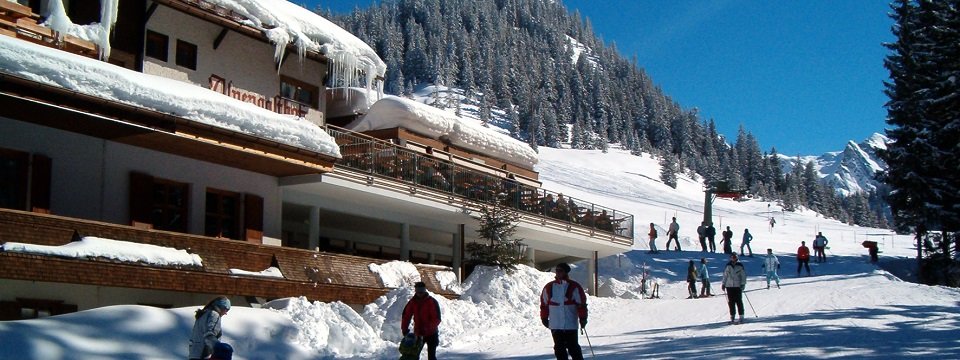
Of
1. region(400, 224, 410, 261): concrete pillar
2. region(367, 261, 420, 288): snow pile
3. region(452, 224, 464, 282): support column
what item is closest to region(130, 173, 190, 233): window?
region(367, 261, 420, 288): snow pile

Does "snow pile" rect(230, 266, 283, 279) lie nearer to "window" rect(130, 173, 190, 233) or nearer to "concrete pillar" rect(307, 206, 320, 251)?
"window" rect(130, 173, 190, 233)

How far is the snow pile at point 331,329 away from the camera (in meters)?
17.2

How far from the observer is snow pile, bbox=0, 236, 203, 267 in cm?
1588

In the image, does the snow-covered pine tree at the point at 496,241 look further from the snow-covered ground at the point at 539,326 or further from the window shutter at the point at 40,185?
the window shutter at the point at 40,185

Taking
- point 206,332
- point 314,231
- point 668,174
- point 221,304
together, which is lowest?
point 206,332

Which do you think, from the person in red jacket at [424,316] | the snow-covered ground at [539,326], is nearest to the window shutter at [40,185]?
the snow-covered ground at [539,326]

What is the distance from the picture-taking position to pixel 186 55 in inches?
947

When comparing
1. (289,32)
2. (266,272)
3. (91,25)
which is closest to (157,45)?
(91,25)

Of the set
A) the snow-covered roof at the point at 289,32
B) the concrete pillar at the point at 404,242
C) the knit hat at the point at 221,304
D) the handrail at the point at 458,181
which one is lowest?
the knit hat at the point at 221,304

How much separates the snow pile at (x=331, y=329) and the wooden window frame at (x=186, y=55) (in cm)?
761

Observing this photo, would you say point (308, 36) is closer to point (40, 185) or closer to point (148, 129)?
point (148, 129)

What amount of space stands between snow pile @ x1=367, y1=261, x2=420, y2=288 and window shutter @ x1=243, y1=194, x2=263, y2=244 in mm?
2800

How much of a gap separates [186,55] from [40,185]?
6.65m

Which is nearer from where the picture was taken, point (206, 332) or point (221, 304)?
point (206, 332)
